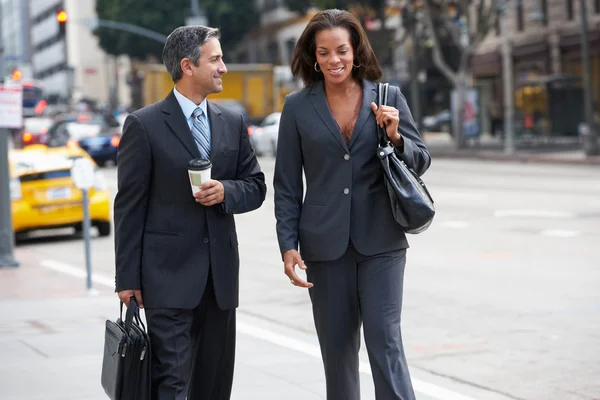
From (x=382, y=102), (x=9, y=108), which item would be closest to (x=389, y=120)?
(x=382, y=102)

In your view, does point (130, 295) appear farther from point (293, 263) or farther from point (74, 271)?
point (74, 271)

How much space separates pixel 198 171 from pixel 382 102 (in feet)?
2.67

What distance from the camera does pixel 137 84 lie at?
310 ft

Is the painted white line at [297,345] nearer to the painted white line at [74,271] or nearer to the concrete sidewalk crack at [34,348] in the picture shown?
the painted white line at [74,271]

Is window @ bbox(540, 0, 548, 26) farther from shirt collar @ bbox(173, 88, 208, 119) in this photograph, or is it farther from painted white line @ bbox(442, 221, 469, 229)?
shirt collar @ bbox(173, 88, 208, 119)

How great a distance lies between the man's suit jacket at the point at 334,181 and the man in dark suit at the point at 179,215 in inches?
7.6

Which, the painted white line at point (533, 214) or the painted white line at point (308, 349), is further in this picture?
the painted white line at point (533, 214)

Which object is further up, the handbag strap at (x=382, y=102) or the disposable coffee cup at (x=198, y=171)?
the handbag strap at (x=382, y=102)

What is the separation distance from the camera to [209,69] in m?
5.03

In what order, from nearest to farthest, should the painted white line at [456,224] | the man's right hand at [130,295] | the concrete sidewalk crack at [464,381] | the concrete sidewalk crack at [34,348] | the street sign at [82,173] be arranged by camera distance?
the man's right hand at [130,295], the concrete sidewalk crack at [464,381], the concrete sidewalk crack at [34,348], the street sign at [82,173], the painted white line at [456,224]

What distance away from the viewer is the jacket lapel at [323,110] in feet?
16.4

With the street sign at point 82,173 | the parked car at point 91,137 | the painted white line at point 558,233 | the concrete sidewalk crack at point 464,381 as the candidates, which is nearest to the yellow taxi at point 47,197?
the street sign at point 82,173

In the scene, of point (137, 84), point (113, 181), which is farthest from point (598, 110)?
point (137, 84)

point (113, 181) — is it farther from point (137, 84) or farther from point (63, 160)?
point (137, 84)
